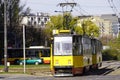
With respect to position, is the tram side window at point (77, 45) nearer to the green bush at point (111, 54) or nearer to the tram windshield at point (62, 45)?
the tram windshield at point (62, 45)

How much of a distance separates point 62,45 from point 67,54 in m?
0.87

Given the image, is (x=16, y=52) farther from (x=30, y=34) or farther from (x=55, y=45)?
(x=55, y=45)

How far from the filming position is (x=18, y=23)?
3585 inches

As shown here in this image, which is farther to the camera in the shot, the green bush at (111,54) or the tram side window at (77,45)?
the green bush at (111,54)

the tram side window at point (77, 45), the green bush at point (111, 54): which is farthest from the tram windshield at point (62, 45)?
the green bush at point (111, 54)

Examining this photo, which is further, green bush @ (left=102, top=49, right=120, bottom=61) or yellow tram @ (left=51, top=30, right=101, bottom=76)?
green bush @ (left=102, top=49, right=120, bottom=61)

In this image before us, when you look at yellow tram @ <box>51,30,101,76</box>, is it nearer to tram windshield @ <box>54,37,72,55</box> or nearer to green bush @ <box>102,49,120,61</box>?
tram windshield @ <box>54,37,72,55</box>

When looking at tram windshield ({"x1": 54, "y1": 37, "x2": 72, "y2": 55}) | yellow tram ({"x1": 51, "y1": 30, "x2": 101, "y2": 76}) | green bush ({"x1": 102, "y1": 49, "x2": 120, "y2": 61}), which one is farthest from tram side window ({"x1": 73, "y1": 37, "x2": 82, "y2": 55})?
green bush ({"x1": 102, "y1": 49, "x2": 120, "y2": 61})

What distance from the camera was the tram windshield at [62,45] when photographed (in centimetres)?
3778

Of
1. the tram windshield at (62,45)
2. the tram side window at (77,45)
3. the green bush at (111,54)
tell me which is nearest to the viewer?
the tram windshield at (62,45)

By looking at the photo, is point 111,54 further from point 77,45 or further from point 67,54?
point 67,54

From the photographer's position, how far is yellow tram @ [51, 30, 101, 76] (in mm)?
37531

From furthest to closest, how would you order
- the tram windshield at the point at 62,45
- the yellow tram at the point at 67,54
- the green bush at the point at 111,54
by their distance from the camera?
the green bush at the point at 111,54 → the tram windshield at the point at 62,45 → the yellow tram at the point at 67,54

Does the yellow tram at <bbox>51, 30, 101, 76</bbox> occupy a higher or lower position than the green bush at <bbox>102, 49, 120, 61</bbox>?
higher
